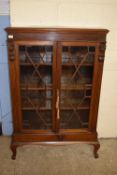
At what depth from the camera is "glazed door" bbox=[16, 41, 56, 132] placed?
5.81 feet

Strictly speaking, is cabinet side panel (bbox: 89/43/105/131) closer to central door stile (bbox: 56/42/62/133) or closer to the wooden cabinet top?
the wooden cabinet top

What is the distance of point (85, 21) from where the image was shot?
192cm

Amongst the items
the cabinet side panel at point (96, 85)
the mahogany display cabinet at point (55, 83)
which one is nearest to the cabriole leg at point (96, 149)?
the mahogany display cabinet at point (55, 83)

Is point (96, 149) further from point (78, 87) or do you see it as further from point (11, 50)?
point (11, 50)

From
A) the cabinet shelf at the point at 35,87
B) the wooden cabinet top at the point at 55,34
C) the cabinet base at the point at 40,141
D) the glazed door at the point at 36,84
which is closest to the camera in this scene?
the wooden cabinet top at the point at 55,34

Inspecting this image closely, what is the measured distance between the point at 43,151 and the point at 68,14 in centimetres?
148

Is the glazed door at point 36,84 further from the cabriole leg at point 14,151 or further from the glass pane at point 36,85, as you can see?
the cabriole leg at point 14,151

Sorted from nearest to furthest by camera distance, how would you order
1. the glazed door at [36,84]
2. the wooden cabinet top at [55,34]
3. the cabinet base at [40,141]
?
the wooden cabinet top at [55,34] → the glazed door at [36,84] → the cabinet base at [40,141]

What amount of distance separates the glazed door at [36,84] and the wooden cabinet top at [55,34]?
5 cm

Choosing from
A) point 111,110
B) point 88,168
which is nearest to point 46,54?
point 111,110

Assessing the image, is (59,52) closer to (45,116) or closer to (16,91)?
(16,91)

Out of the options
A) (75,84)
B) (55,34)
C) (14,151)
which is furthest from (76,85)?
(14,151)

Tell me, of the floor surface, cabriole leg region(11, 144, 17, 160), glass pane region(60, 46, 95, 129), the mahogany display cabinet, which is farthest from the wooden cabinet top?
the floor surface

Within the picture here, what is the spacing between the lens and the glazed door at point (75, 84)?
1791 mm
